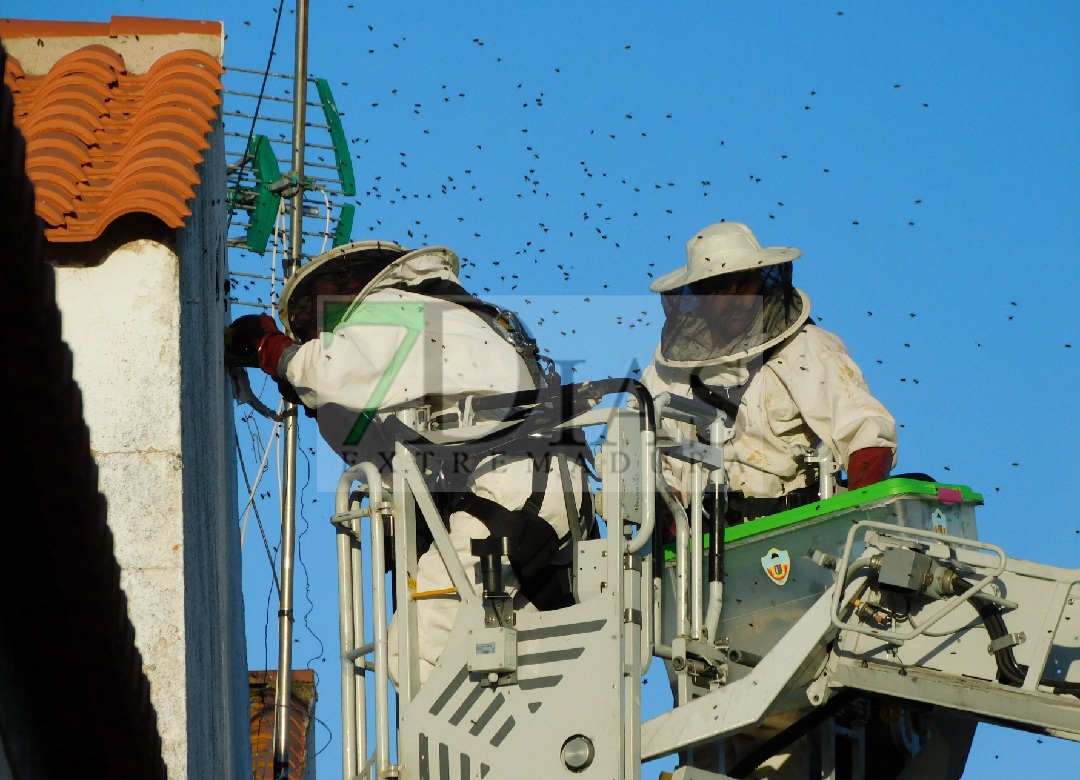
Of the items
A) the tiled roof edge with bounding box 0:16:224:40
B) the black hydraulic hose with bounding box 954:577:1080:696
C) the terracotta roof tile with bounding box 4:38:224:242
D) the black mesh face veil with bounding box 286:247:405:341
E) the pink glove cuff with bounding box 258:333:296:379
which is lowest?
the black hydraulic hose with bounding box 954:577:1080:696

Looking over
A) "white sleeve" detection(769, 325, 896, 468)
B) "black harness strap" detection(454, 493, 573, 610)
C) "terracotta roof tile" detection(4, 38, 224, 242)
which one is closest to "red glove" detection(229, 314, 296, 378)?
"terracotta roof tile" detection(4, 38, 224, 242)

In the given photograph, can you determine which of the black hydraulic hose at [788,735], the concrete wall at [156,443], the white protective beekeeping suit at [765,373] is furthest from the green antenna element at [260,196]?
the black hydraulic hose at [788,735]

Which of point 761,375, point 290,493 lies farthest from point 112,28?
point 761,375

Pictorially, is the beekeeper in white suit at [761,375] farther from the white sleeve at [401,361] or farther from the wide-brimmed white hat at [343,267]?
the wide-brimmed white hat at [343,267]

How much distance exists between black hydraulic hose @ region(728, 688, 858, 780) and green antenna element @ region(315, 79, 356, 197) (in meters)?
8.62

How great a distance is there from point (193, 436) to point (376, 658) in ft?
8.82

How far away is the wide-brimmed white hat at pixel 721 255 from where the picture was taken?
9883mm

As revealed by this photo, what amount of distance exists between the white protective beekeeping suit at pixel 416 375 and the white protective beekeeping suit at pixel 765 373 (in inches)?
45.3

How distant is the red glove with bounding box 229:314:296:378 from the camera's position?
977cm

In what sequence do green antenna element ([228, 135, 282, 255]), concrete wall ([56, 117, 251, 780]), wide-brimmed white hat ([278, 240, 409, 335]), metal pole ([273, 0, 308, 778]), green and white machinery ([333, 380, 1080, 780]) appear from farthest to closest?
1. green antenna element ([228, 135, 282, 255])
2. metal pole ([273, 0, 308, 778])
3. wide-brimmed white hat ([278, 240, 409, 335])
4. concrete wall ([56, 117, 251, 780])
5. green and white machinery ([333, 380, 1080, 780])

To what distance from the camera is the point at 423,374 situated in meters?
8.91

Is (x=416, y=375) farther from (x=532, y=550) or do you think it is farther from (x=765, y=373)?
(x=765, y=373)

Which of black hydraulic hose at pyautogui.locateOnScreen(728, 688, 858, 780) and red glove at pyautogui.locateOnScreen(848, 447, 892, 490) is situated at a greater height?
red glove at pyautogui.locateOnScreen(848, 447, 892, 490)

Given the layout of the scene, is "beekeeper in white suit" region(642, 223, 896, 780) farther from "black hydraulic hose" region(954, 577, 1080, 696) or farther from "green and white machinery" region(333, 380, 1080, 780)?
"black hydraulic hose" region(954, 577, 1080, 696)
